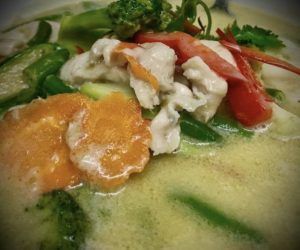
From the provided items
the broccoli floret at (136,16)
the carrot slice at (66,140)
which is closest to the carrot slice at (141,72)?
the carrot slice at (66,140)

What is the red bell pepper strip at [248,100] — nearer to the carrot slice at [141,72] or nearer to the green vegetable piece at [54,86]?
the carrot slice at [141,72]

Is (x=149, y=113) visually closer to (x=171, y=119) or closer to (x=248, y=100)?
(x=171, y=119)

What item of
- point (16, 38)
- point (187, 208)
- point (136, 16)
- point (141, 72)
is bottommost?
point (187, 208)

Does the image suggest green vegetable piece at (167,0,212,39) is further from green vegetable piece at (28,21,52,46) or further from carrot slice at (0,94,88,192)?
green vegetable piece at (28,21,52,46)

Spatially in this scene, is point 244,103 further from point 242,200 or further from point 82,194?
point 82,194

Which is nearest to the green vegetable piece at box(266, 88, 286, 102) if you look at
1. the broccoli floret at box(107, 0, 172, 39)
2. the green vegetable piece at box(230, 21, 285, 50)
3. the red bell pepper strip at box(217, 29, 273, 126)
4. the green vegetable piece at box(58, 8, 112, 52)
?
the red bell pepper strip at box(217, 29, 273, 126)

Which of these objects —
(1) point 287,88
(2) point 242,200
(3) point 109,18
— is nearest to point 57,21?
(3) point 109,18

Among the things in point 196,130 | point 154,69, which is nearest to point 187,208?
point 196,130
